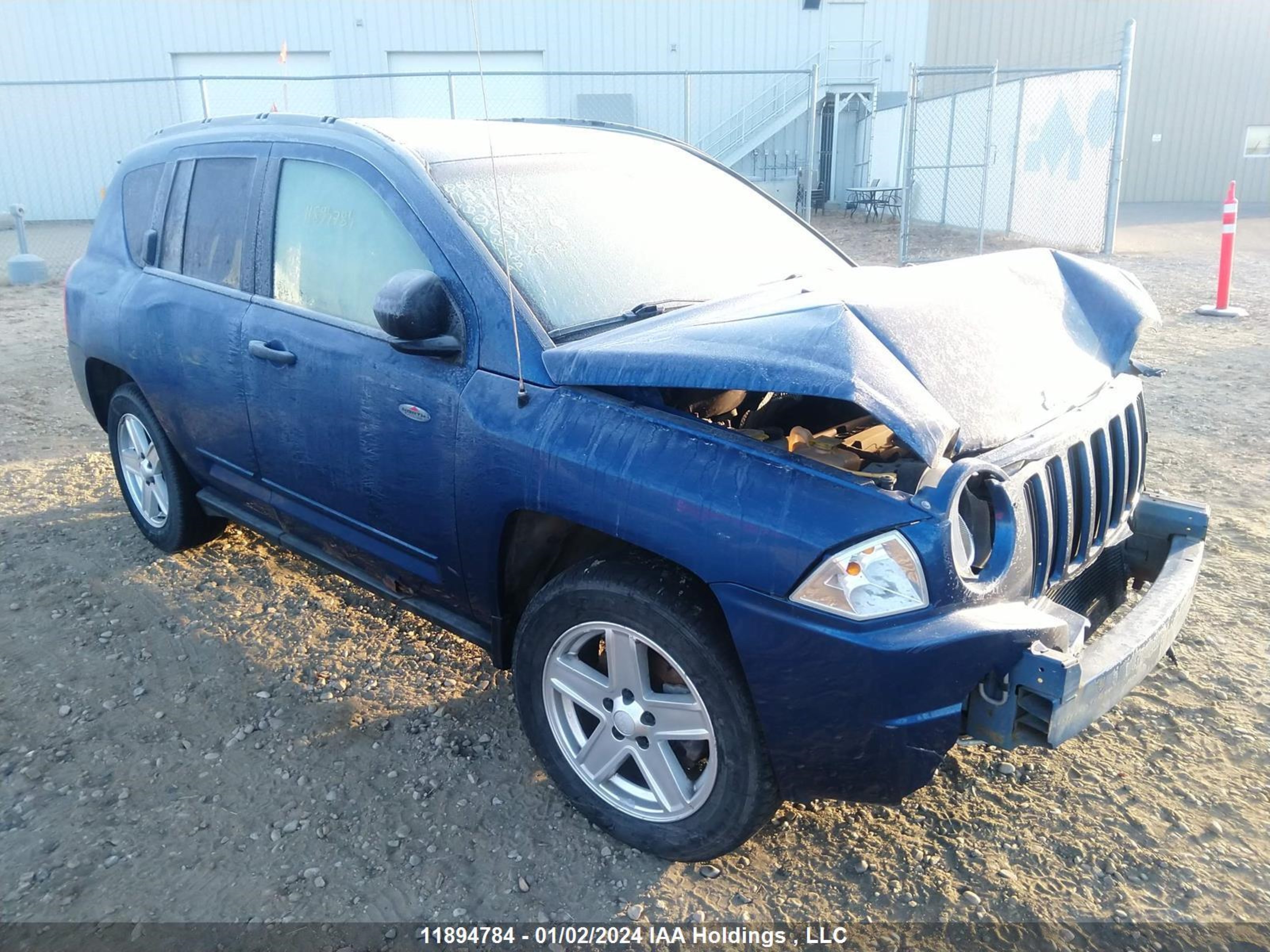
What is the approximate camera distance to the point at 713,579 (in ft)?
7.18

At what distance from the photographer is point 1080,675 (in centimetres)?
206

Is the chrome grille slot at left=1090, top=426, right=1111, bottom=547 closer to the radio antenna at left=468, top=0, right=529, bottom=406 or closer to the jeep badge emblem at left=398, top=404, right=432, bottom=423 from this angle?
the radio antenna at left=468, top=0, right=529, bottom=406

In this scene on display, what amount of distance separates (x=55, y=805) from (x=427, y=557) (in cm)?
133

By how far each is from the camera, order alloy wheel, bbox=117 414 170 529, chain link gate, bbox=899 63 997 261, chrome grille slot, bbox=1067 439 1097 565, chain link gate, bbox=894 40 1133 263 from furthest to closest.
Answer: chain link gate, bbox=894 40 1133 263 < chain link gate, bbox=899 63 997 261 < alloy wheel, bbox=117 414 170 529 < chrome grille slot, bbox=1067 439 1097 565

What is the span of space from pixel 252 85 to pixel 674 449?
23707 millimetres

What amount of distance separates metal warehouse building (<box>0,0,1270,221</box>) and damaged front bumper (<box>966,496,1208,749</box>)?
65.8 feet

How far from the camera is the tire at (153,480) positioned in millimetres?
4145

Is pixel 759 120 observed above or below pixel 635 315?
above

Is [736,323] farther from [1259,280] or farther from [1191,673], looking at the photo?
[1259,280]

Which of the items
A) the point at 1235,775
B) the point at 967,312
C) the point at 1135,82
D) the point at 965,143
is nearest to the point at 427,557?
the point at 967,312

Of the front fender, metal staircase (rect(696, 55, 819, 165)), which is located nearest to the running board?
the front fender

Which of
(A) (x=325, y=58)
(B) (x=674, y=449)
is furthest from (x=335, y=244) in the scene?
(A) (x=325, y=58)

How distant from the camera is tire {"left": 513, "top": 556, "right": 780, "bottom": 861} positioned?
2260mm

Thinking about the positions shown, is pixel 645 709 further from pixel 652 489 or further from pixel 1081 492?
pixel 1081 492
